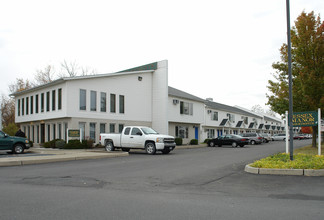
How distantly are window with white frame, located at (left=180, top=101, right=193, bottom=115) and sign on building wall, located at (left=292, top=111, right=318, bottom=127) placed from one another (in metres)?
23.4

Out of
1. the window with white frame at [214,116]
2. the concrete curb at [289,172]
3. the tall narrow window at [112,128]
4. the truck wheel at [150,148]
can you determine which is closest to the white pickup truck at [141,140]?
the truck wheel at [150,148]

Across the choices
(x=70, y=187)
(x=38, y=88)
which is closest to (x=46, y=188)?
(x=70, y=187)

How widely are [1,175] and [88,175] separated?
3158mm

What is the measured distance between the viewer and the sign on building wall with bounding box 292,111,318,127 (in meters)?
14.7

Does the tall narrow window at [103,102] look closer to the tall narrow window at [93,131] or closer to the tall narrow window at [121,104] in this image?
the tall narrow window at [93,131]

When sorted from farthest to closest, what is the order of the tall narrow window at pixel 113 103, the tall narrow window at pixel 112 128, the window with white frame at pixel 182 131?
the window with white frame at pixel 182 131 → the tall narrow window at pixel 113 103 → the tall narrow window at pixel 112 128

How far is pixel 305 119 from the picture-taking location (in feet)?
49.0

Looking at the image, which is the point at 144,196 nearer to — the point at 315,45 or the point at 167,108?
the point at 315,45

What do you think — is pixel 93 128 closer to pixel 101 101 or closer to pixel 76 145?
pixel 101 101

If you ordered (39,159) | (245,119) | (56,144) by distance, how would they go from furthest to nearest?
(245,119)
(56,144)
(39,159)

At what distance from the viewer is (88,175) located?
36.1ft

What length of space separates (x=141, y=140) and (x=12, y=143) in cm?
878

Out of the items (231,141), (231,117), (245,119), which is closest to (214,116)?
(231,117)

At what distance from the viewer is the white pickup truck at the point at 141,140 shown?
21.0 m
